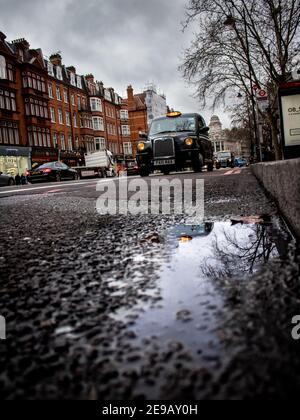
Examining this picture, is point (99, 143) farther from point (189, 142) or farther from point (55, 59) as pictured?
point (189, 142)

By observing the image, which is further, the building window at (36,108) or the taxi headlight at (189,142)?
the building window at (36,108)

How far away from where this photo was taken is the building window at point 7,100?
34.6 metres

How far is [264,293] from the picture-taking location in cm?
101

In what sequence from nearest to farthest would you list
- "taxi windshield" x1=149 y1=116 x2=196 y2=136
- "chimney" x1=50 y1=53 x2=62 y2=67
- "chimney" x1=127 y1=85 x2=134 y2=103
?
"taxi windshield" x1=149 y1=116 x2=196 y2=136
"chimney" x1=50 y1=53 x2=62 y2=67
"chimney" x1=127 y1=85 x2=134 y2=103

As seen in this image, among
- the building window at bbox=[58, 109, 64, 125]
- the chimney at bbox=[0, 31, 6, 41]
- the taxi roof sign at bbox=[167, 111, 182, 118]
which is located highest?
the chimney at bbox=[0, 31, 6, 41]

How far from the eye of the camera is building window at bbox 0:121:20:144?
34.1m

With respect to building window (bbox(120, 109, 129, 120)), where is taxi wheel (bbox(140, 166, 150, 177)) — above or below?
below

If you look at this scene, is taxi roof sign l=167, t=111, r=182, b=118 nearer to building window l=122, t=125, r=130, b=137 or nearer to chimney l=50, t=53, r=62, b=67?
chimney l=50, t=53, r=62, b=67

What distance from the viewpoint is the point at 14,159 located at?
1388 inches

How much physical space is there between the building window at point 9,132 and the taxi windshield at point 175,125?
84.1ft

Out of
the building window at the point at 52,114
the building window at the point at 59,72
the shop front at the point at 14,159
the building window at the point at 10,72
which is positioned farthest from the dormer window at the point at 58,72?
the shop front at the point at 14,159

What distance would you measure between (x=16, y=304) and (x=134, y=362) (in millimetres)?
555

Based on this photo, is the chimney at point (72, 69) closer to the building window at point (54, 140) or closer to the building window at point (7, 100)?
the building window at point (54, 140)

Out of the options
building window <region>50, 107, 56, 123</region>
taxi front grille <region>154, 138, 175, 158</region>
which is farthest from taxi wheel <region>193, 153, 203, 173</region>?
building window <region>50, 107, 56, 123</region>
